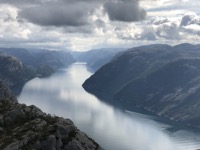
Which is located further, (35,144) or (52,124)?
(52,124)

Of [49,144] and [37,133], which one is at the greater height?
[37,133]

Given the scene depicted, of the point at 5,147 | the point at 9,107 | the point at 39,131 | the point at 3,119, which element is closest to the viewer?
the point at 5,147

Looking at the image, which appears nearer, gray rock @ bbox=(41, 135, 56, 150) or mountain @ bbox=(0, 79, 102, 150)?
mountain @ bbox=(0, 79, 102, 150)

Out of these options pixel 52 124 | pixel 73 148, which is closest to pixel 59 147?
pixel 73 148

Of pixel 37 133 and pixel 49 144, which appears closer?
pixel 49 144

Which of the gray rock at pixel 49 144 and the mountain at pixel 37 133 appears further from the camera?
the gray rock at pixel 49 144

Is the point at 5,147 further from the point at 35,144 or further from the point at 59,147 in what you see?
the point at 59,147

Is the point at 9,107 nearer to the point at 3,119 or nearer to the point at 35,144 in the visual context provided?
the point at 3,119

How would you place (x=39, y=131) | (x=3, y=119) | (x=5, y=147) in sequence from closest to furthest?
(x=5, y=147) → (x=39, y=131) → (x=3, y=119)
